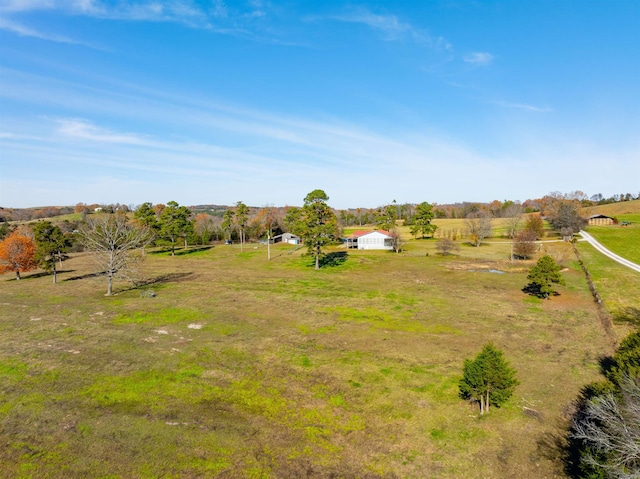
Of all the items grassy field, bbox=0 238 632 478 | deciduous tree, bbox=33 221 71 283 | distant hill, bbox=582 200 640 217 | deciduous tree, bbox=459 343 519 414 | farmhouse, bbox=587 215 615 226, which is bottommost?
grassy field, bbox=0 238 632 478

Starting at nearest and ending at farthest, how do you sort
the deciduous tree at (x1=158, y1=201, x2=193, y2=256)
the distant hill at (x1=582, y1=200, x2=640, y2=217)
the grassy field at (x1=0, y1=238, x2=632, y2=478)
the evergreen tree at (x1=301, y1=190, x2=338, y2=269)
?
1. the grassy field at (x1=0, y1=238, x2=632, y2=478)
2. the evergreen tree at (x1=301, y1=190, x2=338, y2=269)
3. the deciduous tree at (x1=158, y1=201, x2=193, y2=256)
4. the distant hill at (x1=582, y1=200, x2=640, y2=217)

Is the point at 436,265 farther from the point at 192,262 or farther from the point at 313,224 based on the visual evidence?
the point at 192,262

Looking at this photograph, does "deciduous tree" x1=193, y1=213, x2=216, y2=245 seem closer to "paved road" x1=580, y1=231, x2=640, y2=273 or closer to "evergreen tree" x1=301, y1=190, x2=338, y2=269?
"evergreen tree" x1=301, y1=190, x2=338, y2=269

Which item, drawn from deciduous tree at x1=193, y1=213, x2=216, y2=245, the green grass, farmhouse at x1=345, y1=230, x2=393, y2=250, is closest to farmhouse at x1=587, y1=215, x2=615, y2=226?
the green grass

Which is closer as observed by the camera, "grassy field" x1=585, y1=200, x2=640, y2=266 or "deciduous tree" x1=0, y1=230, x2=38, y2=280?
"deciduous tree" x1=0, y1=230, x2=38, y2=280

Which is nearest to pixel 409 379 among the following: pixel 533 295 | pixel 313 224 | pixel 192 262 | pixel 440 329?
pixel 440 329
